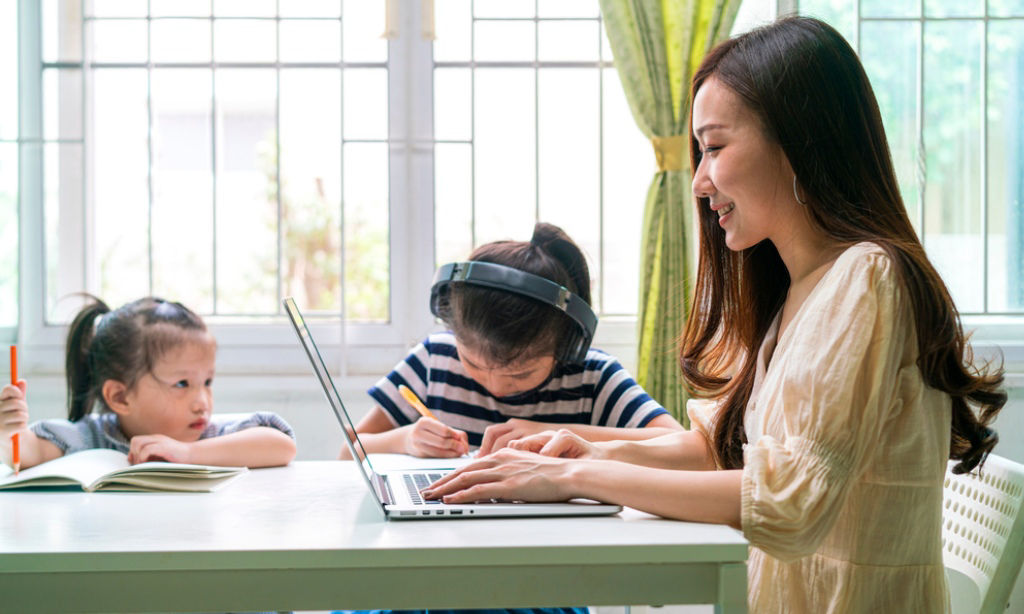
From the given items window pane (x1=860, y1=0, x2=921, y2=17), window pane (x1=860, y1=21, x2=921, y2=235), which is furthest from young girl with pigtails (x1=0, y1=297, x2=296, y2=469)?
window pane (x1=860, y1=0, x2=921, y2=17)

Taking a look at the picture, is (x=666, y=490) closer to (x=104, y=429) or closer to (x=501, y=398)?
(x=501, y=398)

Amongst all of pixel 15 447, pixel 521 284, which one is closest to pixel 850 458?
pixel 521 284

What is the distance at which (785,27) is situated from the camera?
3.78ft

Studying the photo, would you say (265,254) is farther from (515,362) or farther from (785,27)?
(785,27)

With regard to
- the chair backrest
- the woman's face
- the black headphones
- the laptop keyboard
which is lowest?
the chair backrest

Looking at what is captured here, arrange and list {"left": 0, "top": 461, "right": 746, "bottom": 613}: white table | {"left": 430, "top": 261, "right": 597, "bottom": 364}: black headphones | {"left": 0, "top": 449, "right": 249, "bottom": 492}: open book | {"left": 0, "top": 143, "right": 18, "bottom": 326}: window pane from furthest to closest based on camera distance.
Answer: {"left": 0, "top": 143, "right": 18, "bottom": 326}: window pane → {"left": 430, "top": 261, "right": 597, "bottom": 364}: black headphones → {"left": 0, "top": 449, "right": 249, "bottom": 492}: open book → {"left": 0, "top": 461, "right": 746, "bottom": 613}: white table

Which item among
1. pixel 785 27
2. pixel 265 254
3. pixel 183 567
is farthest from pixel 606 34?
pixel 183 567

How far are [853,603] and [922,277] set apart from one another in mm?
384

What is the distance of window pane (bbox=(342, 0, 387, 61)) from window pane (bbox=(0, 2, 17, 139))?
2.85 feet

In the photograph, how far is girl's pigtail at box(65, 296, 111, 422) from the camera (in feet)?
5.38

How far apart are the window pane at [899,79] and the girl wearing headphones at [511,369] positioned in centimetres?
113

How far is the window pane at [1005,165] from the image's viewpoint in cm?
242

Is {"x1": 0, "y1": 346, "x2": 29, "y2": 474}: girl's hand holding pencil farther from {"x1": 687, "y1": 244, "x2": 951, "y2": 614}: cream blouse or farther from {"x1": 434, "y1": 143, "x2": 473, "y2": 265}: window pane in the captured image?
{"x1": 434, "y1": 143, "x2": 473, "y2": 265}: window pane

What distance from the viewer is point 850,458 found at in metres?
0.98
